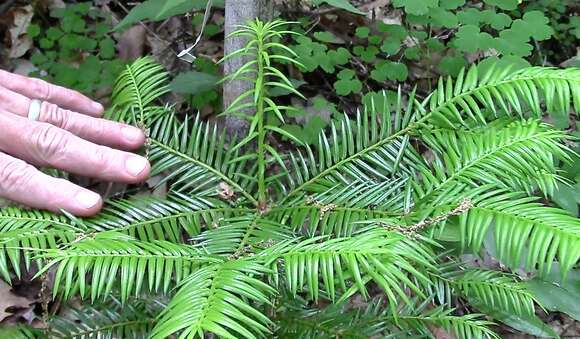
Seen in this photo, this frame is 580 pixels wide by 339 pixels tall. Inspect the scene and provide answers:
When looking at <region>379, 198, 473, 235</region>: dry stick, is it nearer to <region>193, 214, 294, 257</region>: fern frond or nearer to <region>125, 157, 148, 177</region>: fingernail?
<region>193, 214, 294, 257</region>: fern frond

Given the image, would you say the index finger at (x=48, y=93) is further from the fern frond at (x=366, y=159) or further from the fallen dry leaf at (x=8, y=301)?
the fallen dry leaf at (x=8, y=301)

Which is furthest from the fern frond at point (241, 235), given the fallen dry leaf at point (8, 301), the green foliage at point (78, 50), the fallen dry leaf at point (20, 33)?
the fallen dry leaf at point (20, 33)

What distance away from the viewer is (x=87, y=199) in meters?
1.48

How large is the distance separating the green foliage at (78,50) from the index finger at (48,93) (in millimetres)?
784

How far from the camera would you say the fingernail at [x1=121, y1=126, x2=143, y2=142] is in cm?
169

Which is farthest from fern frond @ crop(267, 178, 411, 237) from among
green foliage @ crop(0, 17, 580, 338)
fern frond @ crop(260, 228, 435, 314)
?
fern frond @ crop(260, 228, 435, 314)

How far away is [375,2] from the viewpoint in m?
3.07

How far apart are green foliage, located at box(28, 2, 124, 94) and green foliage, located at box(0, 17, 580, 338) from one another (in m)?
0.97

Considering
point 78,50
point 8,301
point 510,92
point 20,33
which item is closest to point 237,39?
point 510,92

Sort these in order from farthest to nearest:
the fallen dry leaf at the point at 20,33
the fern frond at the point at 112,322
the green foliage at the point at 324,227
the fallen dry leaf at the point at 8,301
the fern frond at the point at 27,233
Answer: the fallen dry leaf at the point at 20,33, the fallen dry leaf at the point at 8,301, the fern frond at the point at 112,322, the fern frond at the point at 27,233, the green foliage at the point at 324,227

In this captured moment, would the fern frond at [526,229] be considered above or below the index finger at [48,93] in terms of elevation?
below

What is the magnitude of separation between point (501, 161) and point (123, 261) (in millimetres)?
869

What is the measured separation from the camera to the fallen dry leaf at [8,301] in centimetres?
230

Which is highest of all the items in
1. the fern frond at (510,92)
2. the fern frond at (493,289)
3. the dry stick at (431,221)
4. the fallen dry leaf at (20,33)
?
the fallen dry leaf at (20,33)
